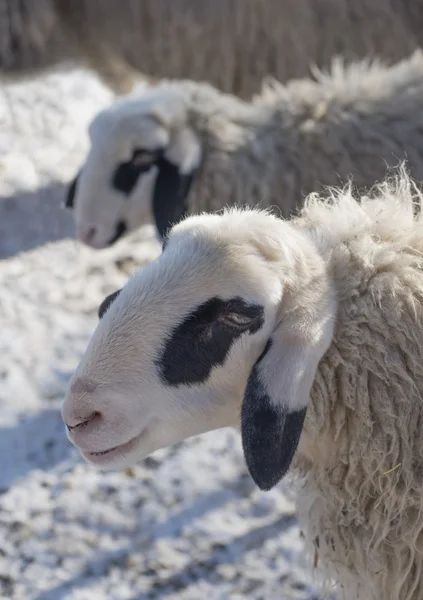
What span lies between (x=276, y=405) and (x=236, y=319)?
8.8 inches

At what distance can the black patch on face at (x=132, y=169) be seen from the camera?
4.03 metres

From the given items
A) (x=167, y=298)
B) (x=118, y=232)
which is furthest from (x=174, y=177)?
(x=167, y=298)

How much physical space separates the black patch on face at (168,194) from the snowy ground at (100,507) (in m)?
0.84

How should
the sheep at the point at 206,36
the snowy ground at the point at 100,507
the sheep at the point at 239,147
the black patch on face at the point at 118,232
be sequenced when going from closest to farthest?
the snowy ground at the point at 100,507 < the sheep at the point at 239,147 < the black patch on face at the point at 118,232 < the sheep at the point at 206,36

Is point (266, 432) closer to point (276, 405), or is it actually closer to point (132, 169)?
point (276, 405)

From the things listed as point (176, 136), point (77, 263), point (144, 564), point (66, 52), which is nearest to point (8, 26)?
point (66, 52)

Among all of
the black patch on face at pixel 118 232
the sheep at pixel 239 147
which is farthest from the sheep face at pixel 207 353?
the black patch on face at pixel 118 232

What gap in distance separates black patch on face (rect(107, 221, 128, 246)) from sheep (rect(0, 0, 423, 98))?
1.84 metres

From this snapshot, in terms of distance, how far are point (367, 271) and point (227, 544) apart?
164 centimetres

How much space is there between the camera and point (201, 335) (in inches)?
79.5

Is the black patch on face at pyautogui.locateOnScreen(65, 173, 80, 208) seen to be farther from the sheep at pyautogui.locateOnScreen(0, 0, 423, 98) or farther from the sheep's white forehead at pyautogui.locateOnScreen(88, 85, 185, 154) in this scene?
the sheep at pyautogui.locateOnScreen(0, 0, 423, 98)

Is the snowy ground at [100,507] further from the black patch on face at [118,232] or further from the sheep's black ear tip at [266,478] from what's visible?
the sheep's black ear tip at [266,478]

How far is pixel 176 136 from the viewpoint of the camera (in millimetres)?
4043

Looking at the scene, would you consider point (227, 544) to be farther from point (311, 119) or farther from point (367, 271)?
point (311, 119)
